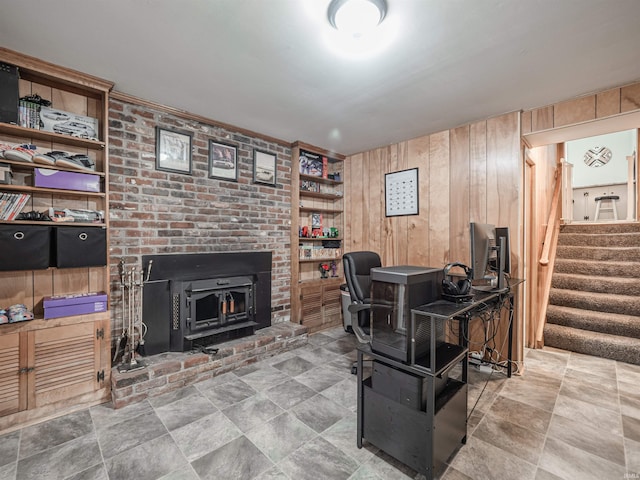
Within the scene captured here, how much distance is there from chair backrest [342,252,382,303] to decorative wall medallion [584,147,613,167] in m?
6.45

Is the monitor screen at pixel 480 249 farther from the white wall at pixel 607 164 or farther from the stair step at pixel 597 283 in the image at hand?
the white wall at pixel 607 164

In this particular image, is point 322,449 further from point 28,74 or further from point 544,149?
point 544,149

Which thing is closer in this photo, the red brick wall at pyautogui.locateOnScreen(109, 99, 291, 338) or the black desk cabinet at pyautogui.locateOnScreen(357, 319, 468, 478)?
the black desk cabinet at pyautogui.locateOnScreen(357, 319, 468, 478)

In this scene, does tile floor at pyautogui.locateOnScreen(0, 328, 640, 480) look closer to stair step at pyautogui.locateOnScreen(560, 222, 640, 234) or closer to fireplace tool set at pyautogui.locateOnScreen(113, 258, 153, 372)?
fireplace tool set at pyautogui.locateOnScreen(113, 258, 153, 372)

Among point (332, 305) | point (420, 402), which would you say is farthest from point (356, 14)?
point (332, 305)

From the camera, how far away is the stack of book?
1.87 metres

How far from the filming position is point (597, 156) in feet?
19.5

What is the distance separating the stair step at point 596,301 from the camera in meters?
3.29

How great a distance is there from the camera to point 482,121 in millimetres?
2924

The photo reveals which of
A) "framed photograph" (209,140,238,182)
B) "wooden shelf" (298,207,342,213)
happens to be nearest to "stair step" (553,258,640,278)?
"wooden shelf" (298,207,342,213)

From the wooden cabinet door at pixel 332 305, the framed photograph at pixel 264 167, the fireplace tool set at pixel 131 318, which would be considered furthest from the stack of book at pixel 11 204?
the wooden cabinet door at pixel 332 305

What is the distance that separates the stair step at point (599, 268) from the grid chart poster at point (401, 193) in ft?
8.24

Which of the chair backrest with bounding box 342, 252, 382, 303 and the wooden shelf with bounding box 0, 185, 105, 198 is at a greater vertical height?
the wooden shelf with bounding box 0, 185, 105, 198

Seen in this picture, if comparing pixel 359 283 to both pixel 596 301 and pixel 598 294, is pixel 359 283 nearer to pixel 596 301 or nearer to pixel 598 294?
pixel 596 301
